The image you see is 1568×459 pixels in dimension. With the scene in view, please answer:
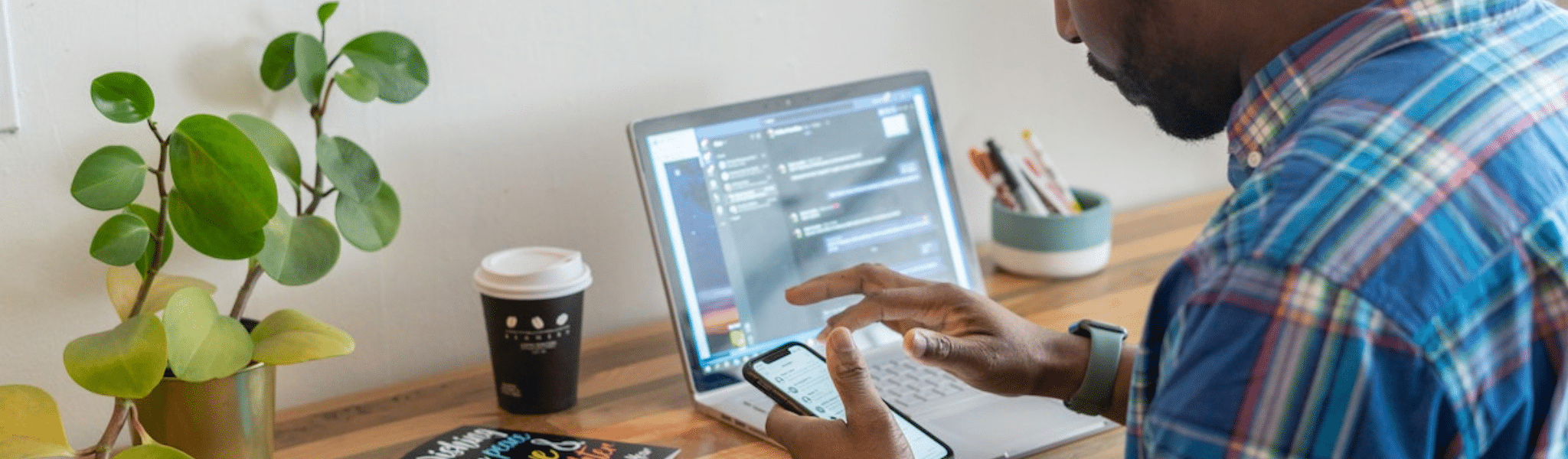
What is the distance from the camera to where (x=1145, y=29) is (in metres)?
0.87

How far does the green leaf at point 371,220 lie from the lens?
113cm

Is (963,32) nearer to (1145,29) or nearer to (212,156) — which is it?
(1145,29)

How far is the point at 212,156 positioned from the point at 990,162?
85 cm

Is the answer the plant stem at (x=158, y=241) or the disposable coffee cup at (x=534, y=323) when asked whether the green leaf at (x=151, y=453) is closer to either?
the plant stem at (x=158, y=241)

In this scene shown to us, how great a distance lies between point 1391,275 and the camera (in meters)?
0.67

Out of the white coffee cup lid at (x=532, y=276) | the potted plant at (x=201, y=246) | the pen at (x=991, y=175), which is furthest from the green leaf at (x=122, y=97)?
the pen at (x=991, y=175)

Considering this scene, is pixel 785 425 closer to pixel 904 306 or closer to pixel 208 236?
pixel 904 306

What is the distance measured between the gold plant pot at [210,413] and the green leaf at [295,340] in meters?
0.02

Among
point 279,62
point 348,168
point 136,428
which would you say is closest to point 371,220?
point 348,168

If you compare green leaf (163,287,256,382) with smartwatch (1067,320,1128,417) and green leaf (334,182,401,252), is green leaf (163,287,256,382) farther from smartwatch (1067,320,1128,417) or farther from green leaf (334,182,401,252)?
smartwatch (1067,320,1128,417)

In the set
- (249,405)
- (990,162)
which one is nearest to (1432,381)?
(249,405)

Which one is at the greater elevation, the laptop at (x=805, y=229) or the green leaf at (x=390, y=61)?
the green leaf at (x=390, y=61)

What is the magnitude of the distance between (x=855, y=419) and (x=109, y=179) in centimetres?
54

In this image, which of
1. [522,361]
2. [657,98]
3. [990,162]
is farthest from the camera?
[990,162]
